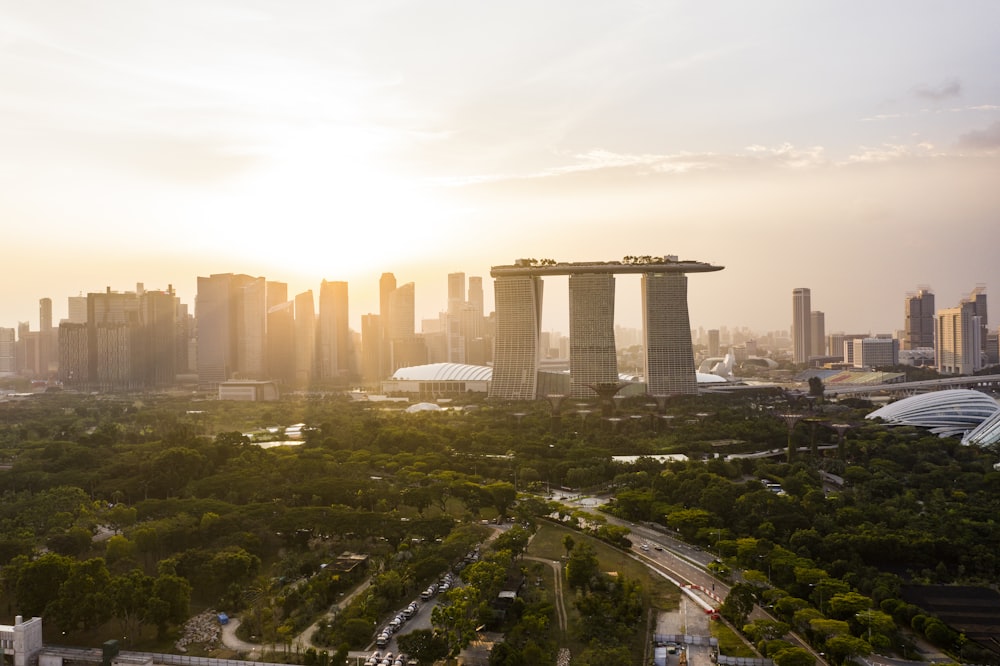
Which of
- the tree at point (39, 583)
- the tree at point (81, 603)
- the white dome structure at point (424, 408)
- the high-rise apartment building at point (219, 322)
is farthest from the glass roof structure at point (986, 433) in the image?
the high-rise apartment building at point (219, 322)

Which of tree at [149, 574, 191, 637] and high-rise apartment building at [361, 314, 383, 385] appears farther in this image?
high-rise apartment building at [361, 314, 383, 385]

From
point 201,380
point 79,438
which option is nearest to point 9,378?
point 201,380

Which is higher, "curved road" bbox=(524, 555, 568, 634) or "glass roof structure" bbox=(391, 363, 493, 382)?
"glass roof structure" bbox=(391, 363, 493, 382)

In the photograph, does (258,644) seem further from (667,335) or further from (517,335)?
(667,335)

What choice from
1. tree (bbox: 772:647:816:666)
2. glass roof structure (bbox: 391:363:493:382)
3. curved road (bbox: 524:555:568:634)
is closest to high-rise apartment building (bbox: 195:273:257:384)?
glass roof structure (bbox: 391:363:493:382)

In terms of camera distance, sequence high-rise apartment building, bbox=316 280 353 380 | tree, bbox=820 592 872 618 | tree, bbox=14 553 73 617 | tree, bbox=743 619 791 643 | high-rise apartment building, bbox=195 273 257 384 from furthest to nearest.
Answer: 1. high-rise apartment building, bbox=316 280 353 380
2. high-rise apartment building, bbox=195 273 257 384
3. tree, bbox=14 553 73 617
4. tree, bbox=820 592 872 618
5. tree, bbox=743 619 791 643

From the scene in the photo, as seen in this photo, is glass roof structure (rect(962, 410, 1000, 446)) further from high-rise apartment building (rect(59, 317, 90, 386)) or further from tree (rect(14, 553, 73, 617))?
high-rise apartment building (rect(59, 317, 90, 386))

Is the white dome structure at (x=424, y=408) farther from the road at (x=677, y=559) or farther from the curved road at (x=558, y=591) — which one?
the curved road at (x=558, y=591)
